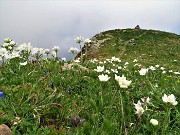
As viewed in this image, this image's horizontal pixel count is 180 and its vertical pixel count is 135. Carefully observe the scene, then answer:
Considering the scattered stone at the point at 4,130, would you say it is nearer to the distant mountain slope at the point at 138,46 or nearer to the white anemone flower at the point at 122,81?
the white anemone flower at the point at 122,81

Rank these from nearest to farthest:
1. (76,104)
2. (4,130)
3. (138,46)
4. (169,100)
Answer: (4,130) < (169,100) < (76,104) < (138,46)

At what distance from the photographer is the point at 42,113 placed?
5137 mm

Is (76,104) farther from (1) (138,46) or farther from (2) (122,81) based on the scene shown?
(1) (138,46)

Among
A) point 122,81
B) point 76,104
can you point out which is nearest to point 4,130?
point 122,81

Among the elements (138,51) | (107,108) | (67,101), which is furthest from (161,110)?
(138,51)

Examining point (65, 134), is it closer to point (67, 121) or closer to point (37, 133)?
point (37, 133)

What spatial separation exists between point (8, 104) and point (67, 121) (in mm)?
807

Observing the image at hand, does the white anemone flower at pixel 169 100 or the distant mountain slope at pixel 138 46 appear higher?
the distant mountain slope at pixel 138 46

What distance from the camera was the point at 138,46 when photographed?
147ft

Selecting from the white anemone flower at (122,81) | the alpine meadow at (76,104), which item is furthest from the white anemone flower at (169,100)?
the white anemone flower at (122,81)

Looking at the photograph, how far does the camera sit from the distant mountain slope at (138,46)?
125ft

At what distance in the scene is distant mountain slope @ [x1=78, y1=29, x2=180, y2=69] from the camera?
38.2 metres

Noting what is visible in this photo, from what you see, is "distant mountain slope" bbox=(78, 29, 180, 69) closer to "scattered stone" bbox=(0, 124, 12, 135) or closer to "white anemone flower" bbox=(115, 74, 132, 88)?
"white anemone flower" bbox=(115, 74, 132, 88)

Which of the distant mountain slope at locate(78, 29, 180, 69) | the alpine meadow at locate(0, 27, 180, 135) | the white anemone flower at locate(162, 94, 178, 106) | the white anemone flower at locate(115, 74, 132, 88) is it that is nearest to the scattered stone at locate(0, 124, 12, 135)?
the alpine meadow at locate(0, 27, 180, 135)
